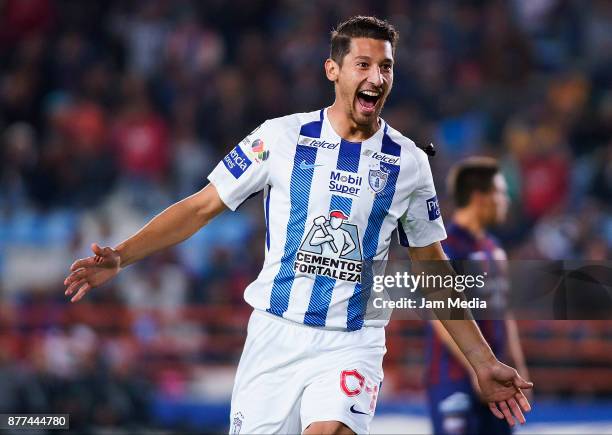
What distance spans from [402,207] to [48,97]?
8405mm

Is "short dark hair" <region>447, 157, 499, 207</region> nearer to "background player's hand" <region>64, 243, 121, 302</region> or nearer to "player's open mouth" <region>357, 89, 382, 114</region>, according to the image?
"player's open mouth" <region>357, 89, 382, 114</region>

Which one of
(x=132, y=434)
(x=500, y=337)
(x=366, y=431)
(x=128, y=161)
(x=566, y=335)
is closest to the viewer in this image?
(x=366, y=431)

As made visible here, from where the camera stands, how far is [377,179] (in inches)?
181

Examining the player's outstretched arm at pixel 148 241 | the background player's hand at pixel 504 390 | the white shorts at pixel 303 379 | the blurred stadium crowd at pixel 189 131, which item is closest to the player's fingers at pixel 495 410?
the background player's hand at pixel 504 390

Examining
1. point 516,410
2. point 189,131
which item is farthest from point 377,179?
point 189,131

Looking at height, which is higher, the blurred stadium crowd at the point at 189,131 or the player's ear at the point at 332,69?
the blurred stadium crowd at the point at 189,131

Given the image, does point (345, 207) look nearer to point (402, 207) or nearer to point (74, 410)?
point (402, 207)

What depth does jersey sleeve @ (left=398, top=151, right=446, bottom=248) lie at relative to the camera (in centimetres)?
472

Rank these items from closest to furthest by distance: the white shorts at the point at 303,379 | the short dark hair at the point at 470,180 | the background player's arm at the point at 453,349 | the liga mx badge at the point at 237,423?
the white shorts at the point at 303,379
the liga mx badge at the point at 237,423
the background player's arm at the point at 453,349
the short dark hair at the point at 470,180

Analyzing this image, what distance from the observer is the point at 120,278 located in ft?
35.0

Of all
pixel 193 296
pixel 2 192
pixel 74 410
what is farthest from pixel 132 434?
pixel 2 192

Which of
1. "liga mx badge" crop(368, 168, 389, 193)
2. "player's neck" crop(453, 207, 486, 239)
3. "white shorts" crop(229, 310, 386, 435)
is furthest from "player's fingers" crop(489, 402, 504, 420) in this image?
"player's neck" crop(453, 207, 486, 239)

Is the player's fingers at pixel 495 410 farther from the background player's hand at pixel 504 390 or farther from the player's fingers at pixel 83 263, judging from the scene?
the player's fingers at pixel 83 263

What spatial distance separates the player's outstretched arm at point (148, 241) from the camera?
14.6ft
